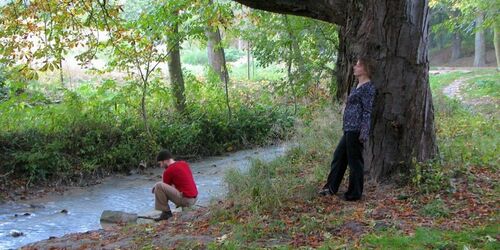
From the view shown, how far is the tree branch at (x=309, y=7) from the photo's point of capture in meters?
7.14

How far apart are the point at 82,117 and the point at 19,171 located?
7.15ft

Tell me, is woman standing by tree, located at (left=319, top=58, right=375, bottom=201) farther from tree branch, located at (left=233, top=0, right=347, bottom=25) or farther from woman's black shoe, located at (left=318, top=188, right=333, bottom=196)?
tree branch, located at (left=233, top=0, right=347, bottom=25)

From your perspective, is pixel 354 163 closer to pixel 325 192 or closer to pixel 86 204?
pixel 325 192

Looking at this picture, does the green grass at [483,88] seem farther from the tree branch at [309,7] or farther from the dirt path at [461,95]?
the tree branch at [309,7]

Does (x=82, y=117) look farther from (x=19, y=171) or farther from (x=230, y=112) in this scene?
(x=230, y=112)

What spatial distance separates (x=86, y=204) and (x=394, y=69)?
288 inches

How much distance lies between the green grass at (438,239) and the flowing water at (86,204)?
133 inches

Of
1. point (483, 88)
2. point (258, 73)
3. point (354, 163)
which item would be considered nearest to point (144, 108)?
point (354, 163)

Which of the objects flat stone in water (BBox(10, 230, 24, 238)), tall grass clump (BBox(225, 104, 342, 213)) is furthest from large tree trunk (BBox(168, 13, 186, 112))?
flat stone in water (BBox(10, 230, 24, 238))

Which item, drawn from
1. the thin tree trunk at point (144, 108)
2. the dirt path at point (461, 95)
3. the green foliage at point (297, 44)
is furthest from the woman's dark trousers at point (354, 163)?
the dirt path at point (461, 95)

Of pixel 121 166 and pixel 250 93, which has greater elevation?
pixel 250 93

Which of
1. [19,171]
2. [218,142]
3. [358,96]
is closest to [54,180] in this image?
[19,171]

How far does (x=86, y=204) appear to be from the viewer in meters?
11.1

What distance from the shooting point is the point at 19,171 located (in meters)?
12.4
